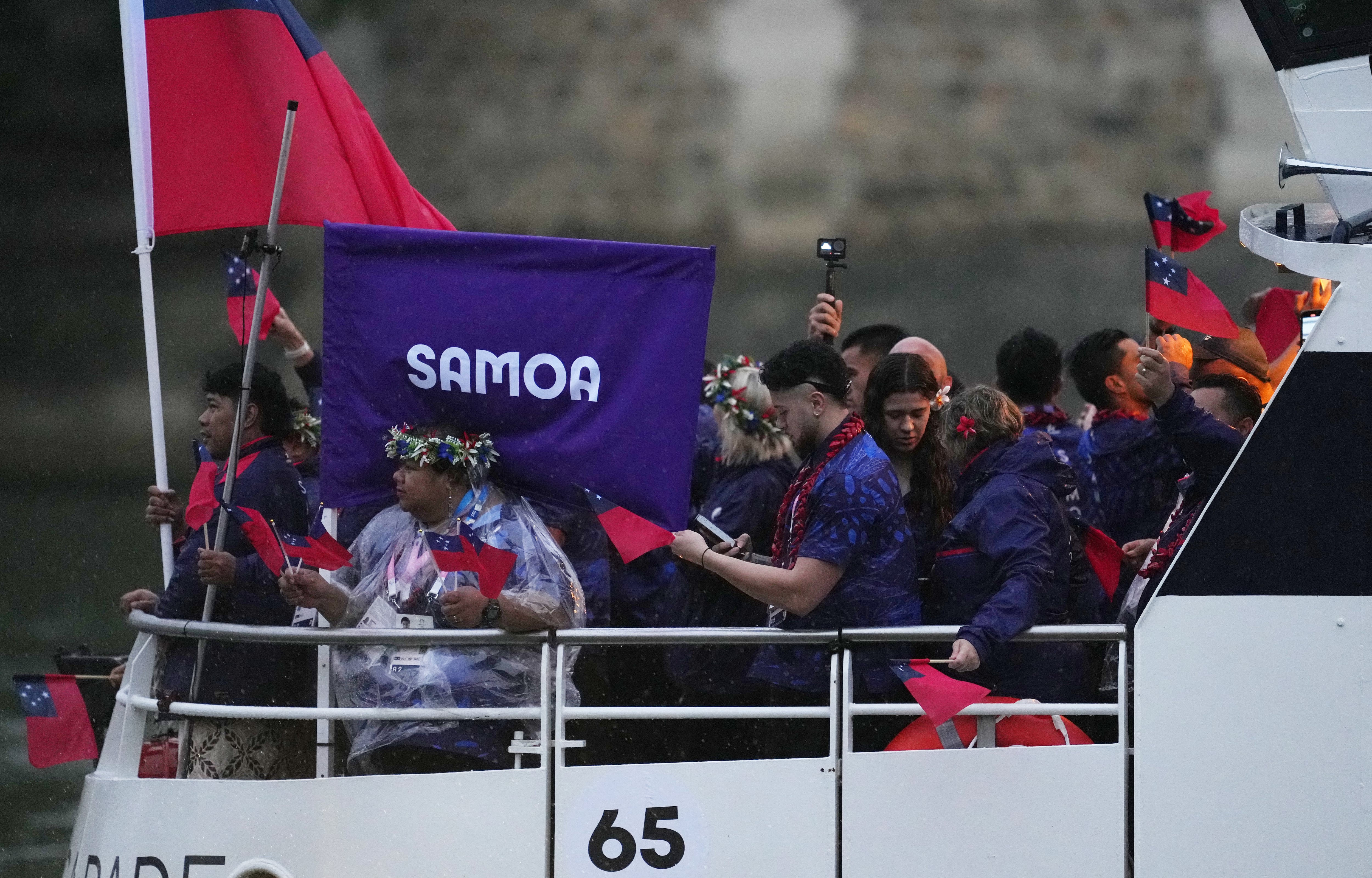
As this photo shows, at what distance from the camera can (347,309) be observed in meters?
5.06

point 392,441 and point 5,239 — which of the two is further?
point 5,239

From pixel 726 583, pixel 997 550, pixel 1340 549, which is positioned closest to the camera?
pixel 1340 549

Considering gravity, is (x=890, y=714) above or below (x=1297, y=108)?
below

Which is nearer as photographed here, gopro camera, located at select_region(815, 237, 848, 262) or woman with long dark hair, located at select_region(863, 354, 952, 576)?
woman with long dark hair, located at select_region(863, 354, 952, 576)

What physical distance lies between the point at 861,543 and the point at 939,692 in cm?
55

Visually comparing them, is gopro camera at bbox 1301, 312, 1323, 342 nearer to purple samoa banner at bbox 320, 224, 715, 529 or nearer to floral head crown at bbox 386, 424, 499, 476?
purple samoa banner at bbox 320, 224, 715, 529

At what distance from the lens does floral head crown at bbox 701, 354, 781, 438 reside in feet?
19.2

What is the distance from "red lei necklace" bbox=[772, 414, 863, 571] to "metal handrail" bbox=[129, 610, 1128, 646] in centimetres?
27

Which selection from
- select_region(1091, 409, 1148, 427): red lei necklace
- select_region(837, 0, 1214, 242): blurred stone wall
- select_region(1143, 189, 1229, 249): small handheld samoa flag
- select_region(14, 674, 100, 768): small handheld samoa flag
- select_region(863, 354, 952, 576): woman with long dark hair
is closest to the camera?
select_region(14, 674, 100, 768): small handheld samoa flag

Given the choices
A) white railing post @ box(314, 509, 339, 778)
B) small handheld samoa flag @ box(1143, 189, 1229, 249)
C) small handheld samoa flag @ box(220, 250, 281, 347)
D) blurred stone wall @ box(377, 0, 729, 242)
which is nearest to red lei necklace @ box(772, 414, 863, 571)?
white railing post @ box(314, 509, 339, 778)

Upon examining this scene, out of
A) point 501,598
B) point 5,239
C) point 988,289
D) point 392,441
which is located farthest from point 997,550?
point 5,239

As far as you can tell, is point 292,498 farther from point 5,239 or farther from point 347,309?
point 5,239

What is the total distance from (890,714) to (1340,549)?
4.45 ft

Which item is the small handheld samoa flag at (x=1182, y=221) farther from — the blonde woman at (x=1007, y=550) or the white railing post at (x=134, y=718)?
the white railing post at (x=134, y=718)
